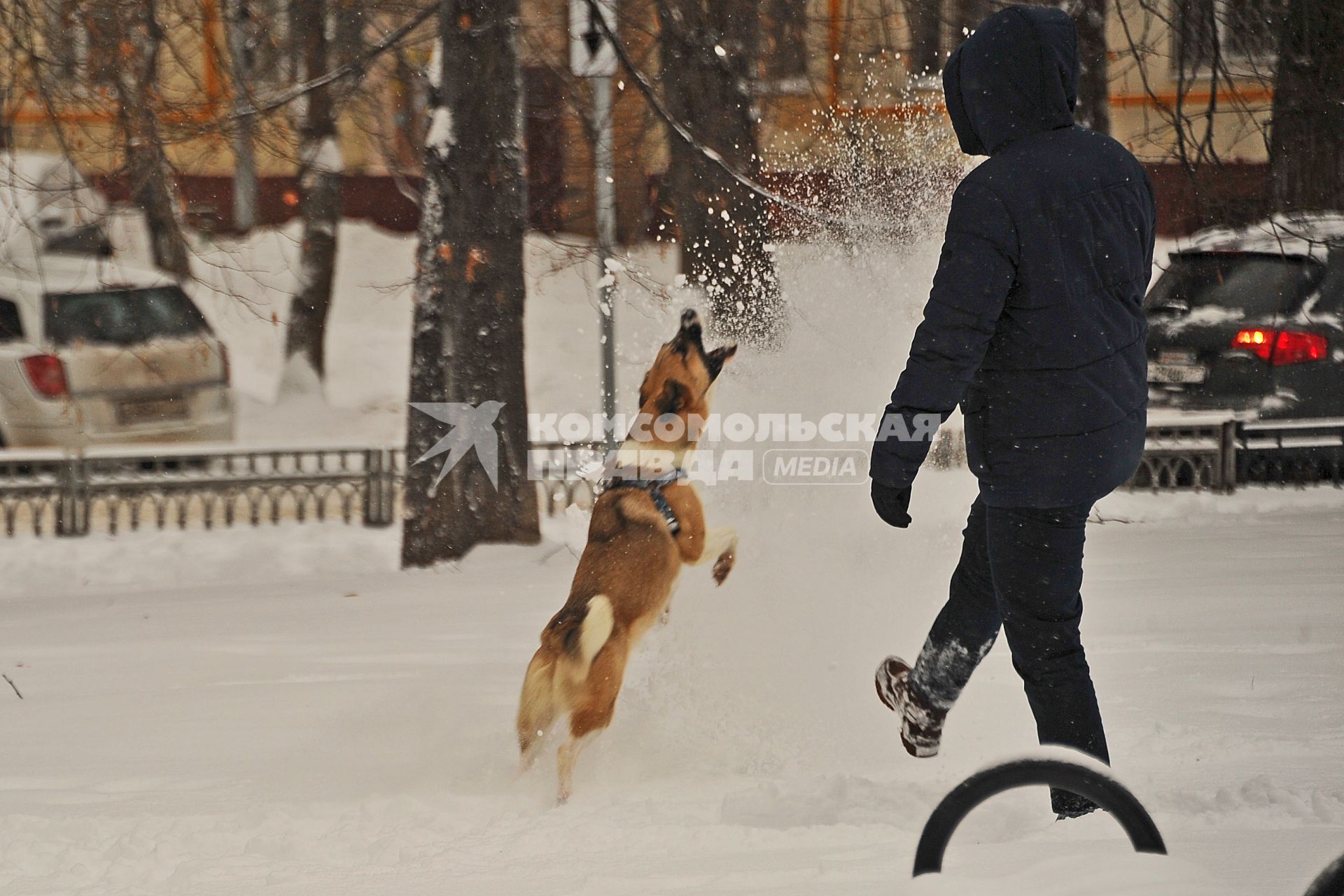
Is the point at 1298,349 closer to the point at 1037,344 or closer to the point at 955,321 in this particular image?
the point at 1037,344

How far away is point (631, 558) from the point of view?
4223 millimetres

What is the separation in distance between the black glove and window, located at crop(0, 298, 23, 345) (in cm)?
949

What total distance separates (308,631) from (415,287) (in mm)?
2566

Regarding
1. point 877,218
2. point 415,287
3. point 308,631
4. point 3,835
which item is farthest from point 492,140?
point 3,835

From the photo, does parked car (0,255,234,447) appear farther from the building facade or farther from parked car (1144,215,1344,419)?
parked car (1144,215,1344,419)

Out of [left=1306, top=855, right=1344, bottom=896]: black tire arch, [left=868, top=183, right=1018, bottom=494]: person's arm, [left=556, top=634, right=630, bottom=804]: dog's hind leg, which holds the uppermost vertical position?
[left=868, top=183, right=1018, bottom=494]: person's arm

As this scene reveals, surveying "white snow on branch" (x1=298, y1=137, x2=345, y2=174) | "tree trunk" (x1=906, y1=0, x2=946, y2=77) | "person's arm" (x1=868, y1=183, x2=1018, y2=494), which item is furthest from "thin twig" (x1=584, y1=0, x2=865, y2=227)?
"white snow on branch" (x1=298, y1=137, x2=345, y2=174)

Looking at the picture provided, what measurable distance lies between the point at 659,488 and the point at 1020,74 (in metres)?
2.00

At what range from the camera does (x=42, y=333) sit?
10.5 meters

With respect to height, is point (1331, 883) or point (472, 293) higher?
point (472, 293)

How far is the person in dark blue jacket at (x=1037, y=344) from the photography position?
116 inches

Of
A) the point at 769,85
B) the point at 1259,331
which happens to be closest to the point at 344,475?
the point at 769,85

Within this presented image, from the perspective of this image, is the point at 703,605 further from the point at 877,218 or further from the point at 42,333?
the point at 42,333

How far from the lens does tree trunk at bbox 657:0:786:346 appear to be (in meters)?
8.21
